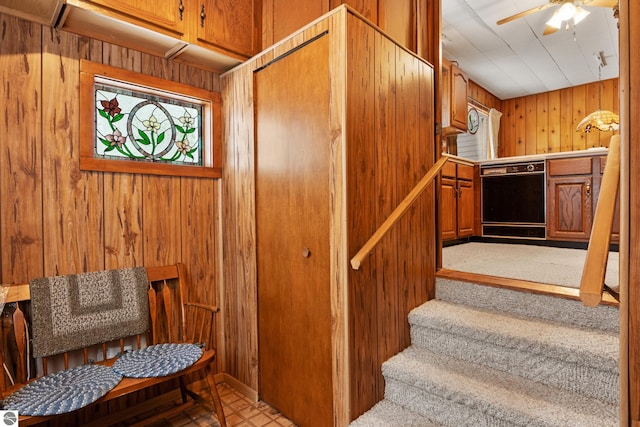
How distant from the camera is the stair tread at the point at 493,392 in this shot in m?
1.41

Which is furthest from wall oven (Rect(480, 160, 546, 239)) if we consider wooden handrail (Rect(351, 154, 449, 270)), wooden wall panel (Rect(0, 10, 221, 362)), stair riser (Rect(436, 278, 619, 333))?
wooden wall panel (Rect(0, 10, 221, 362))

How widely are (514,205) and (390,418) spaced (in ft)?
11.6

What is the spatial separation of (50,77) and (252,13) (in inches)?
48.2

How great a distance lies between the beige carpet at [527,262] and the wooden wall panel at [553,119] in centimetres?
267

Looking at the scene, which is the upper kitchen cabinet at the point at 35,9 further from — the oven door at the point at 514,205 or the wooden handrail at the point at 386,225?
the oven door at the point at 514,205

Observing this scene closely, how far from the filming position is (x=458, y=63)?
4.71 metres

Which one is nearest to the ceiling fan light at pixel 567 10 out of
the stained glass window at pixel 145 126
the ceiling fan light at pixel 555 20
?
the ceiling fan light at pixel 555 20

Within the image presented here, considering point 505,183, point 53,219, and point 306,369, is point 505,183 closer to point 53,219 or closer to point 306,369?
point 306,369

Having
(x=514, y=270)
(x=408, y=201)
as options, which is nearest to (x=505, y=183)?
(x=514, y=270)

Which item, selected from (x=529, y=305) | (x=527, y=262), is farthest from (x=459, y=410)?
(x=527, y=262)

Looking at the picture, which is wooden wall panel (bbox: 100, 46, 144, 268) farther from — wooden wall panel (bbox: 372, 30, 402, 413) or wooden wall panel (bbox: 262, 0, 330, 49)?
wooden wall panel (bbox: 372, 30, 402, 413)

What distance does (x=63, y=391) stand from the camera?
149cm

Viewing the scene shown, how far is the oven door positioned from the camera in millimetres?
4113

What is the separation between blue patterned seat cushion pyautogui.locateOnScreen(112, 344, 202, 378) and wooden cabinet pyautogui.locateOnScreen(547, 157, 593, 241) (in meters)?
3.98
